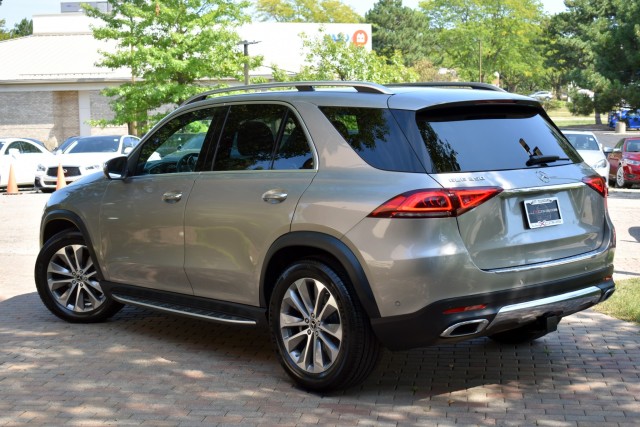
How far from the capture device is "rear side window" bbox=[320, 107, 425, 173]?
5.41 meters

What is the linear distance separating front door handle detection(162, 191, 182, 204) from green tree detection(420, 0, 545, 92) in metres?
85.9

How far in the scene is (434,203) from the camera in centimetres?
521

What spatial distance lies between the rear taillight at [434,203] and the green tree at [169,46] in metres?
30.3

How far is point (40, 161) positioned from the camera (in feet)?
88.0

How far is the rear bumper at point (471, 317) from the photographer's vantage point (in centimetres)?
523

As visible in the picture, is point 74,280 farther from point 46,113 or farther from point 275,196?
point 46,113

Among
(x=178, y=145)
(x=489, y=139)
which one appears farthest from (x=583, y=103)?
(x=489, y=139)

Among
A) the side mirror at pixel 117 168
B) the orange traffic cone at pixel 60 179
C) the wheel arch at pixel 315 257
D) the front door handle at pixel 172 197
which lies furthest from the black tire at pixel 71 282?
the orange traffic cone at pixel 60 179

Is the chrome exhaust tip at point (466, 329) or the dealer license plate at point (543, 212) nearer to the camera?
the chrome exhaust tip at point (466, 329)

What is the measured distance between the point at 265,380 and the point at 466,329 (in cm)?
153

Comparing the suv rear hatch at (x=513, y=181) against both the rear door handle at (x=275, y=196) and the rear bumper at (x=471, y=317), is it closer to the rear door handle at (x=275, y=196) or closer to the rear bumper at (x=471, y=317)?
the rear bumper at (x=471, y=317)

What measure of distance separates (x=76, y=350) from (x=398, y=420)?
2828 mm

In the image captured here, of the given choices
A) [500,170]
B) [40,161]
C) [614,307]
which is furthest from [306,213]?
[40,161]

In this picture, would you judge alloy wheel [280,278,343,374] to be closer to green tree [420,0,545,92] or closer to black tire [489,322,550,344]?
black tire [489,322,550,344]
